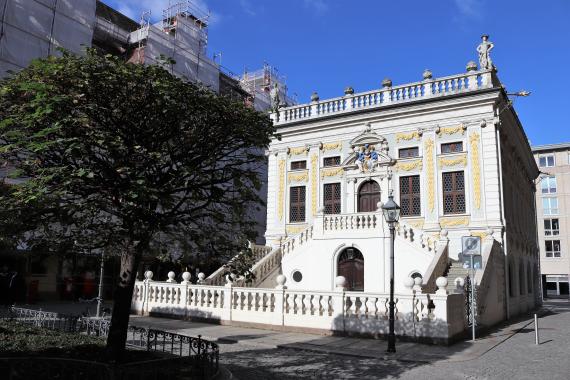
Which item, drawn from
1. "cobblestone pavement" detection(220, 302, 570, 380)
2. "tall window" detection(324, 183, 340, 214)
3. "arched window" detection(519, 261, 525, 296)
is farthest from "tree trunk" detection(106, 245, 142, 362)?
"arched window" detection(519, 261, 525, 296)

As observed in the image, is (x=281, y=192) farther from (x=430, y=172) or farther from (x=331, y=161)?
(x=430, y=172)

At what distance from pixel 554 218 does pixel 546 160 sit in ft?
24.2

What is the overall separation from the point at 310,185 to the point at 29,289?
1472 centimetres

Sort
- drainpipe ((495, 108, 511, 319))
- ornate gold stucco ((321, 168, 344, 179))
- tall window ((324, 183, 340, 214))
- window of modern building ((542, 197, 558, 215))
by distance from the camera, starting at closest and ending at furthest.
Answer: drainpipe ((495, 108, 511, 319)), tall window ((324, 183, 340, 214)), ornate gold stucco ((321, 168, 344, 179)), window of modern building ((542, 197, 558, 215))

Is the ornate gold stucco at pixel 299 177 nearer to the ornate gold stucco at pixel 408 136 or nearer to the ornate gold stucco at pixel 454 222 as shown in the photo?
the ornate gold stucco at pixel 408 136

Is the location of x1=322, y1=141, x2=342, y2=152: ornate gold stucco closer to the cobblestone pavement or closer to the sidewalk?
the sidewalk

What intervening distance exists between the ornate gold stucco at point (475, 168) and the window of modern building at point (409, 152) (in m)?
2.55

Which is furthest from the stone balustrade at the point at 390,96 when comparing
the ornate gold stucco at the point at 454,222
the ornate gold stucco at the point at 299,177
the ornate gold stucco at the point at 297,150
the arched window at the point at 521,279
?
the arched window at the point at 521,279

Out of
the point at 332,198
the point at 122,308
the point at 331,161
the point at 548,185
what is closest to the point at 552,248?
the point at 548,185

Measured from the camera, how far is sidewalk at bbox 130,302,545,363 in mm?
11203

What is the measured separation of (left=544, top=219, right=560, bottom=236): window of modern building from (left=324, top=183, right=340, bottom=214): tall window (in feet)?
150

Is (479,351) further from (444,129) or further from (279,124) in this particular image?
(279,124)

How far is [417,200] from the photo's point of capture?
75.5 feet

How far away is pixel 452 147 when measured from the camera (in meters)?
22.6
